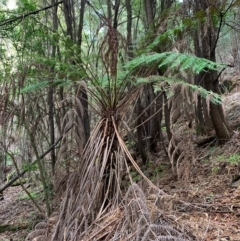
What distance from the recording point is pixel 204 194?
282 centimetres

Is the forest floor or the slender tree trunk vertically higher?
the slender tree trunk

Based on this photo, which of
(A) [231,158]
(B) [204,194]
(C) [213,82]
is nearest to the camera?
(B) [204,194]

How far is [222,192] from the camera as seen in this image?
2.79 m

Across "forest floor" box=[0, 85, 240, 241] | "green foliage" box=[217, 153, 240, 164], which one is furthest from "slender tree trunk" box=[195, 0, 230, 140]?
"green foliage" box=[217, 153, 240, 164]

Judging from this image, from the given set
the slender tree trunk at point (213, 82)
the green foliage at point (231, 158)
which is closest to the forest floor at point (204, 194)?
the green foliage at point (231, 158)

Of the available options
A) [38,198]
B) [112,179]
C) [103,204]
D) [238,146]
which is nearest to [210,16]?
[238,146]

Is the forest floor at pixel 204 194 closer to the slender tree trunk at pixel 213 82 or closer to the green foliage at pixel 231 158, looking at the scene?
the green foliage at pixel 231 158

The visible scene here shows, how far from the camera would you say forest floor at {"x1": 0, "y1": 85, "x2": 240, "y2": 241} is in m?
2.13

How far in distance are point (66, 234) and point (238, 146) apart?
2.24 m

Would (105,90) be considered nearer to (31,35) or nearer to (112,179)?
(112,179)

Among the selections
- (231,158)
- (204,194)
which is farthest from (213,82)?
(204,194)

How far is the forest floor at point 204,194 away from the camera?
6.99ft

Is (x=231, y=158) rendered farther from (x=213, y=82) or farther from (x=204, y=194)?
(x=213, y=82)

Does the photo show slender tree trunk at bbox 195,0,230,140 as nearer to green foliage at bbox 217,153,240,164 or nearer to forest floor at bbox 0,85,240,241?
forest floor at bbox 0,85,240,241
